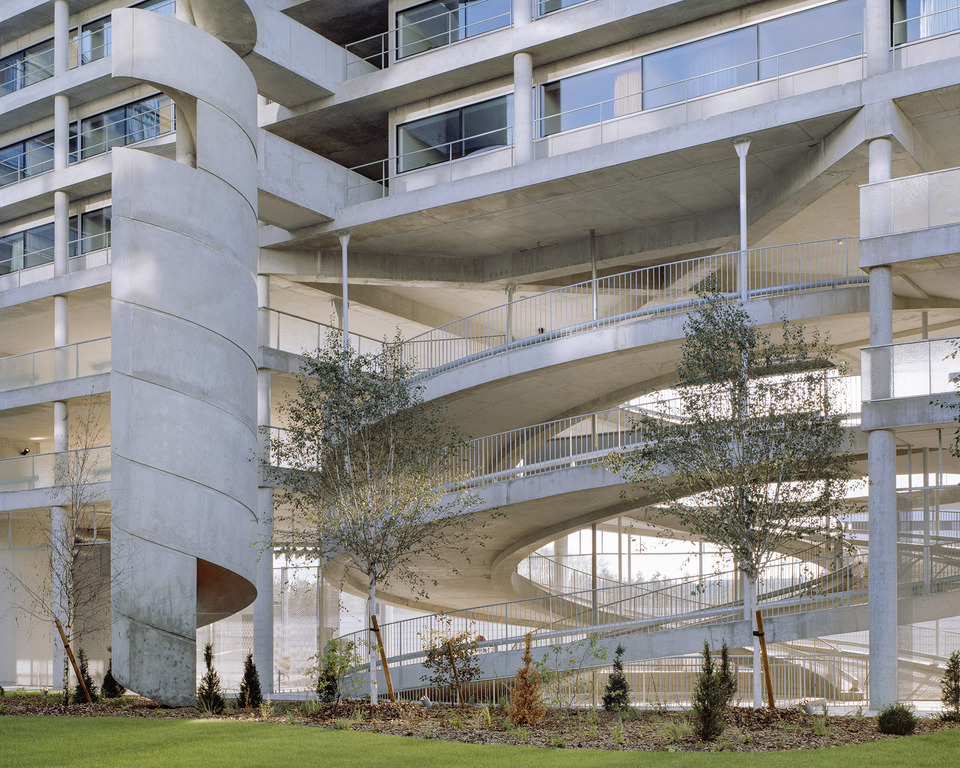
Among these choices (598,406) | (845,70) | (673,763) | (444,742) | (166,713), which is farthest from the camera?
(598,406)

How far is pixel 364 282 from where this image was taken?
33.1m

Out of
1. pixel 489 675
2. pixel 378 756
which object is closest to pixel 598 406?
pixel 489 675

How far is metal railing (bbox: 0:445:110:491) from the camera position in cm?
3014

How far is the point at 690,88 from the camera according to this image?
85.1ft

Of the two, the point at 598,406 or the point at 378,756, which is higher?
the point at 598,406

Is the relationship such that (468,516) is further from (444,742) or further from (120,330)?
(444,742)

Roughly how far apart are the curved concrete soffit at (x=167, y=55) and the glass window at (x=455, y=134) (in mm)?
8811

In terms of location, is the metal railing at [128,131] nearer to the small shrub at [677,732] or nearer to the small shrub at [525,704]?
the small shrub at [525,704]

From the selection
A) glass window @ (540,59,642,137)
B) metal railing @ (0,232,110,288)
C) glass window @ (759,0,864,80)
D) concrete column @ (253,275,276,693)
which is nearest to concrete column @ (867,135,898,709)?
glass window @ (759,0,864,80)

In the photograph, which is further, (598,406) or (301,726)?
(598,406)

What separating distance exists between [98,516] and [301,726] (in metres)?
20.6

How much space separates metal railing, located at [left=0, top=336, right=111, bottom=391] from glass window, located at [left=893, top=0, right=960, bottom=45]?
21.8 meters

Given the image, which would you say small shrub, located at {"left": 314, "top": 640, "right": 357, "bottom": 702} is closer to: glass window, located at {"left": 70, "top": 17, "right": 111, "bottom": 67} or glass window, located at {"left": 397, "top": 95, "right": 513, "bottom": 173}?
glass window, located at {"left": 397, "top": 95, "right": 513, "bottom": 173}

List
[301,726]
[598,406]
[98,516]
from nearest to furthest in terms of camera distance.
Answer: [301,726] < [598,406] < [98,516]
